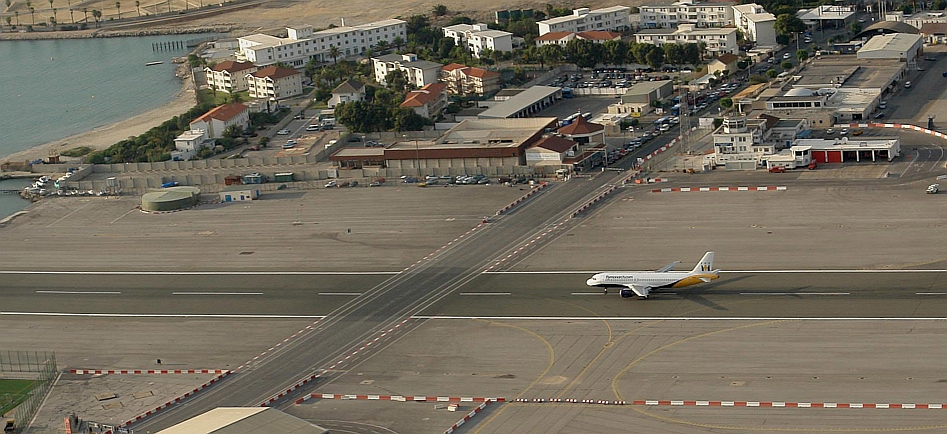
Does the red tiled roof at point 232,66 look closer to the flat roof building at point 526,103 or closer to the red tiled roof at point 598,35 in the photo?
the flat roof building at point 526,103

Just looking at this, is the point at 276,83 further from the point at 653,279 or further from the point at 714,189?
the point at 653,279

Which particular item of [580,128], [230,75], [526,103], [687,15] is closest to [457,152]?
[580,128]

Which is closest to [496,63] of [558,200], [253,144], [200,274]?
[253,144]

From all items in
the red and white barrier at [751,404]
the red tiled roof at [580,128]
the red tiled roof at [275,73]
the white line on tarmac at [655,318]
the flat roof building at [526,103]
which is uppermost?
the red tiled roof at [275,73]

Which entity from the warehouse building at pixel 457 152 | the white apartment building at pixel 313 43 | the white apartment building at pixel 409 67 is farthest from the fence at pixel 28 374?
the white apartment building at pixel 313 43

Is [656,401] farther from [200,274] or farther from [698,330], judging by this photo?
[200,274]

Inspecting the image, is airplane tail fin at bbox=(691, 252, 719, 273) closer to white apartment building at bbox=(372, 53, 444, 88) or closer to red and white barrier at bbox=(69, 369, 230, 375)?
A: red and white barrier at bbox=(69, 369, 230, 375)

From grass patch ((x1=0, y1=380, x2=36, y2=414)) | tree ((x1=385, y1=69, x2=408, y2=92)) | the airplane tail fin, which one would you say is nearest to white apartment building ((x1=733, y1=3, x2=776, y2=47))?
tree ((x1=385, y1=69, x2=408, y2=92))
